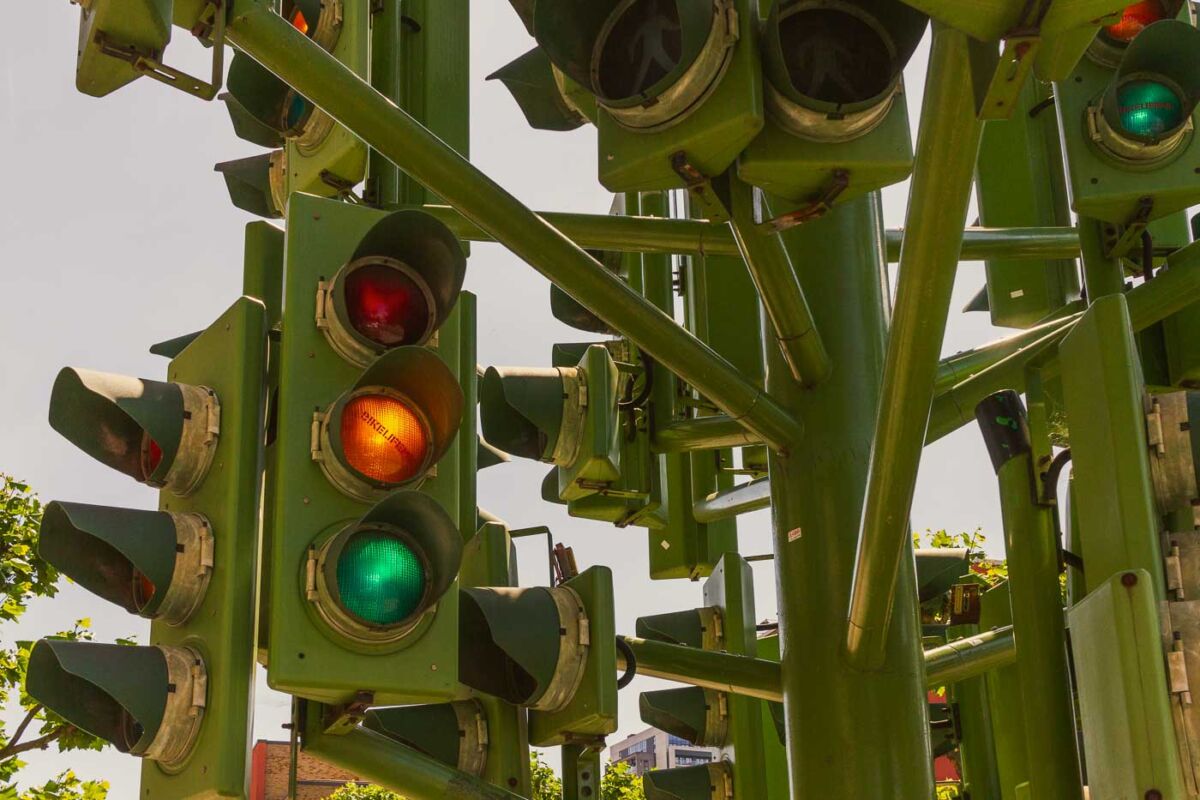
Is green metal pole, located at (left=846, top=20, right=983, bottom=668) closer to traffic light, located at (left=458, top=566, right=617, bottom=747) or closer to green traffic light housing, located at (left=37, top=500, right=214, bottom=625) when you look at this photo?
traffic light, located at (left=458, top=566, right=617, bottom=747)

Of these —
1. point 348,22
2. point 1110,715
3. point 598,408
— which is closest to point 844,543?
point 598,408

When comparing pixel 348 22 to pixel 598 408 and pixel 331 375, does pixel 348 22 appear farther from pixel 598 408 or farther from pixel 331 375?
pixel 598 408

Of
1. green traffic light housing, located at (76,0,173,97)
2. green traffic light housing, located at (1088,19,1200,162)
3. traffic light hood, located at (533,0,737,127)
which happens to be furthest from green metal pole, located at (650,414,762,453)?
green traffic light housing, located at (76,0,173,97)

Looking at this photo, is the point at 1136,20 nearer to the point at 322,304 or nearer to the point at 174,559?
the point at 322,304

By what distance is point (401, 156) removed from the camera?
4633mm

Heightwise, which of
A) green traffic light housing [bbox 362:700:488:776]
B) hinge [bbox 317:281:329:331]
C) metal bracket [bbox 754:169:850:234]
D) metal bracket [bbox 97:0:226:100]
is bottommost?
green traffic light housing [bbox 362:700:488:776]

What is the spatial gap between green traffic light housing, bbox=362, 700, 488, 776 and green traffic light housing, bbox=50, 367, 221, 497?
1.40m

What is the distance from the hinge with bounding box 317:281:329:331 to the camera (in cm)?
437

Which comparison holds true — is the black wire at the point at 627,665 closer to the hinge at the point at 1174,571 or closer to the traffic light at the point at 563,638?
the traffic light at the point at 563,638

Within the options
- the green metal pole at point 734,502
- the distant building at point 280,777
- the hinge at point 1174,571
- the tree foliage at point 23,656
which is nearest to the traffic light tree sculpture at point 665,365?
the hinge at point 1174,571

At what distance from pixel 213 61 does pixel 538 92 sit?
3.10 m

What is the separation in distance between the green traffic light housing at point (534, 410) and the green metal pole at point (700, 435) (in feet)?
2.45

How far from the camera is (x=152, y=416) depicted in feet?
14.3

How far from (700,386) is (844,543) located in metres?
0.93
